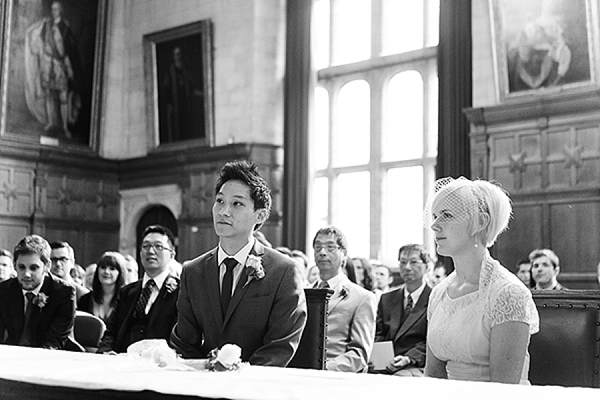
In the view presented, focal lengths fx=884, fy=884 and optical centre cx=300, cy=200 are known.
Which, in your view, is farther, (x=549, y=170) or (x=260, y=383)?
(x=549, y=170)

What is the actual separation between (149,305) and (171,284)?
0.91 feet

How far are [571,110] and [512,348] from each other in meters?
8.63

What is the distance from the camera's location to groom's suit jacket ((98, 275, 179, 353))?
5.79 metres

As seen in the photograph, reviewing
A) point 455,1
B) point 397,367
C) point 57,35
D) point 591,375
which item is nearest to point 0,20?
point 57,35

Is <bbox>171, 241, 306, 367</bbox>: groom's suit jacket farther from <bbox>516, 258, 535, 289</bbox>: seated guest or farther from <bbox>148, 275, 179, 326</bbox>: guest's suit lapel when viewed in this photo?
<bbox>516, 258, 535, 289</bbox>: seated guest

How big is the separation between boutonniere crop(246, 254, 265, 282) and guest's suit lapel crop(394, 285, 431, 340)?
2.80 metres

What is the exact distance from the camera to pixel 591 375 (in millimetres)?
3547

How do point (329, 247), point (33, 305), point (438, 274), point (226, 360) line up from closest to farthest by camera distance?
point (226, 360) < point (33, 305) < point (329, 247) < point (438, 274)

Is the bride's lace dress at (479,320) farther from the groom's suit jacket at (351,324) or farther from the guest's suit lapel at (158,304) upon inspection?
the guest's suit lapel at (158,304)

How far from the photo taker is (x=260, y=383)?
240cm

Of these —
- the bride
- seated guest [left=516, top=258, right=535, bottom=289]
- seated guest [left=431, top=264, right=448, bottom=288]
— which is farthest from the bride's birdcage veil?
seated guest [left=516, top=258, right=535, bottom=289]

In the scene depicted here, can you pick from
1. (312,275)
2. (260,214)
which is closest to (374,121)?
(312,275)

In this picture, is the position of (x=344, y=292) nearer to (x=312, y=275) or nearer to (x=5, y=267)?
(x=312, y=275)

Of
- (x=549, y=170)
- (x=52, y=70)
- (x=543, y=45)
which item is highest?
(x=52, y=70)
